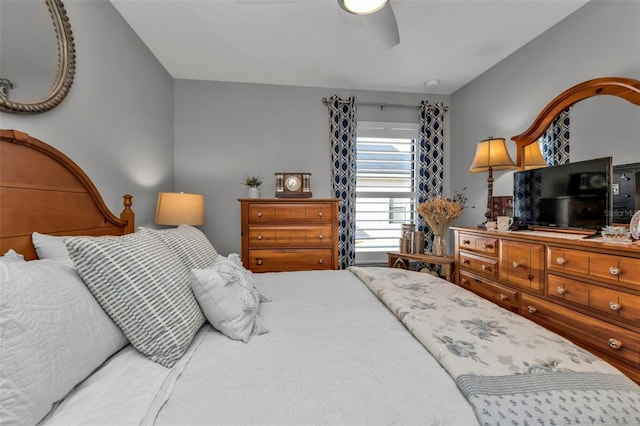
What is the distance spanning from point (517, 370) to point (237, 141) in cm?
324

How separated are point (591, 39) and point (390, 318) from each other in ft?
8.01

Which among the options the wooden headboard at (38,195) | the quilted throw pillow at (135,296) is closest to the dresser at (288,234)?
the wooden headboard at (38,195)

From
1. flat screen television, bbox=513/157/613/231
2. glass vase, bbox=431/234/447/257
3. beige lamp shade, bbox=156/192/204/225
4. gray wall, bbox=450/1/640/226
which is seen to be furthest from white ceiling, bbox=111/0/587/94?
glass vase, bbox=431/234/447/257

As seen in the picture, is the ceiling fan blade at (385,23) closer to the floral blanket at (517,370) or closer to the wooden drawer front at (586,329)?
the floral blanket at (517,370)

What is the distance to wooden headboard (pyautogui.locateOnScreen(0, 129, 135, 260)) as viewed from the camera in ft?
3.77

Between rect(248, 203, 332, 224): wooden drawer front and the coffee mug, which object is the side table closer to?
the coffee mug

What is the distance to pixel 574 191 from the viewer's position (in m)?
1.91

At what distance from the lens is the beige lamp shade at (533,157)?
7.62ft

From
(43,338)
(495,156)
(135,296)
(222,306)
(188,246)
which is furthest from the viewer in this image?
(495,156)

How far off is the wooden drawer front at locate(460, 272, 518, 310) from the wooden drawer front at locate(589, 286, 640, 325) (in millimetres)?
508

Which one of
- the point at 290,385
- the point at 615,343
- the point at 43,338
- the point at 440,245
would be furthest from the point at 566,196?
the point at 43,338

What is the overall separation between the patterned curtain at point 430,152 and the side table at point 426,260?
572mm

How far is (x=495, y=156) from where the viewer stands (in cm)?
255

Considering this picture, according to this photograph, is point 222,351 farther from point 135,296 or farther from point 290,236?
point 290,236
